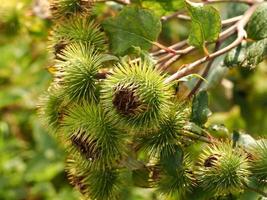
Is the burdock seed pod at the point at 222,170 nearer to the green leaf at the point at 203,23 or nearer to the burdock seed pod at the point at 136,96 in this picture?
the burdock seed pod at the point at 136,96

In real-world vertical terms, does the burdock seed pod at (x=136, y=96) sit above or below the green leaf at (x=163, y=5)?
below

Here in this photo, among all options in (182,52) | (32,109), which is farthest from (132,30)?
(32,109)

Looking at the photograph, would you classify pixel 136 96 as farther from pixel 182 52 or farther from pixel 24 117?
pixel 24 117

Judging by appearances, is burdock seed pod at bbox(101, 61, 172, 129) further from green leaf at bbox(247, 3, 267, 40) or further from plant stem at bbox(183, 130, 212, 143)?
green leaf at bbox(247, 3, 267, 40)

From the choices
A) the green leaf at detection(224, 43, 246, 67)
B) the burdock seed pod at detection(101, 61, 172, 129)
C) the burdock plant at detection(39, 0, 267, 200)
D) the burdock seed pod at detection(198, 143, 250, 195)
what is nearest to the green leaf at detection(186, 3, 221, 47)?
the burdock plant at detection(39, 0, 267, 200)

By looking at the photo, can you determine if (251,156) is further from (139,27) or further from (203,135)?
(139,27)

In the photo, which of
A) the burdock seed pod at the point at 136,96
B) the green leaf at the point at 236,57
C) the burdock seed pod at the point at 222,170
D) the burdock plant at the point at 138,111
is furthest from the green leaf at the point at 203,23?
the burdock seed pod at the point at 222,170

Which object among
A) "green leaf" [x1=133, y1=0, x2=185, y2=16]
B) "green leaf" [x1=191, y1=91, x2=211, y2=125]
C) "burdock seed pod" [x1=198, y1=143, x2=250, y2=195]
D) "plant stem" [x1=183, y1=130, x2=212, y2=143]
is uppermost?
"green leaf" [x1=133, y1=0, x2=185, y2=16]

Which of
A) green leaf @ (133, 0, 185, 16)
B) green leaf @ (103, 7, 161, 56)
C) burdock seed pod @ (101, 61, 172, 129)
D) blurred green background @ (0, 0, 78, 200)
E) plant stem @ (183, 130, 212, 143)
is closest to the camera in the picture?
burdock seed pod @ (101, 61, 172, 129)
